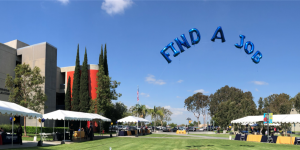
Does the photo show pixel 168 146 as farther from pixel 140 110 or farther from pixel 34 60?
pixel 140 110

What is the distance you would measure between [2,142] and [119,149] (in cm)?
904

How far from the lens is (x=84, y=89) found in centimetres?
4391

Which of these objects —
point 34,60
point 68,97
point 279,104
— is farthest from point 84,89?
point 279,104

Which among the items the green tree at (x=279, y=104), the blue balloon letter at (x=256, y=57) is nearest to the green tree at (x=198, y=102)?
the green tree at (x=279, y=104)

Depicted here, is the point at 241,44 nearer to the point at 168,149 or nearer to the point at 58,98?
the point at 168,149

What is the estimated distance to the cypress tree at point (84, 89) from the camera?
141ft

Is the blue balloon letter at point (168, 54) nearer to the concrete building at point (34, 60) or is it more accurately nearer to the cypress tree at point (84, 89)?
the concrete building at point (34, 60)

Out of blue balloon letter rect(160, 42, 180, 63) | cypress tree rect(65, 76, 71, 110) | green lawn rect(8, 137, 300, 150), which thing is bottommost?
green lawn rect(8, 137, 300, 150)

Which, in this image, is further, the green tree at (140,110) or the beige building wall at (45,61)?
the green tree at (140,110)

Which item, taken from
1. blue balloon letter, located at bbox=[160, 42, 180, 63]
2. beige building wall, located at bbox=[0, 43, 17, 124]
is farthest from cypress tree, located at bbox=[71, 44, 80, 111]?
blue balloon letter, located at bbox=[160, 42, 180, 63]

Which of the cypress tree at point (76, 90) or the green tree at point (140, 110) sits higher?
the cypress tree at point (76, 90)

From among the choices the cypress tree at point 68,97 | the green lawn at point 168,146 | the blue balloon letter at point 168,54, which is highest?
the blue balloon letter at point 168,54

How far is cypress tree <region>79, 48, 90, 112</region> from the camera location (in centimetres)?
4306

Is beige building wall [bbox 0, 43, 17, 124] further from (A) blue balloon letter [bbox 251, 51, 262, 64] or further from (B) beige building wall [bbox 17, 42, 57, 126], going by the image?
(A) blue balloon letter [bbox 251, 51, 262, 64]
